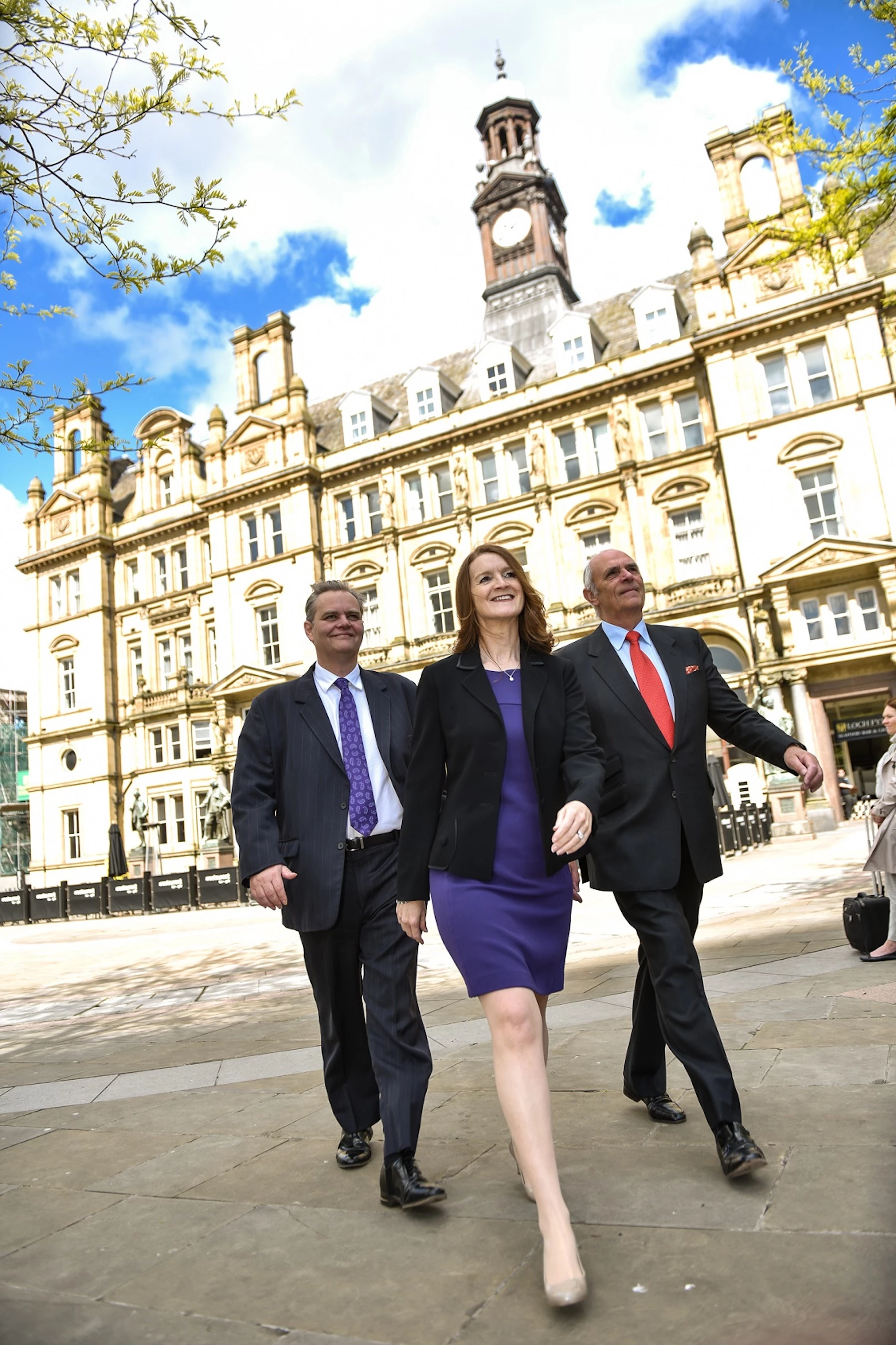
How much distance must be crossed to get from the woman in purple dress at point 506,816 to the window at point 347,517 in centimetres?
3343

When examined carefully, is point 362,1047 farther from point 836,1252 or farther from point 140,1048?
point 140,1048

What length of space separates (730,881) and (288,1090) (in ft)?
34.4

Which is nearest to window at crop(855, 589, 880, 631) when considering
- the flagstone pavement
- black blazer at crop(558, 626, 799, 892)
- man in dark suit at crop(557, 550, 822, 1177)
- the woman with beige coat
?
the woman with beige coat

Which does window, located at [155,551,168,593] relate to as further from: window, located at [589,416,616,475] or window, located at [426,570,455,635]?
window, located at [589,416,616,475]

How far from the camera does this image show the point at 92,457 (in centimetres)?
4350

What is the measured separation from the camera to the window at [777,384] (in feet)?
92.2

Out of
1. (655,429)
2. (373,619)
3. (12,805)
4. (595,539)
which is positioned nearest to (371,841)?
(595,539)

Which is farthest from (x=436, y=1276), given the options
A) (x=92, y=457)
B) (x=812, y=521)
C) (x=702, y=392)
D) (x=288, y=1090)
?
(x=92, y=457)

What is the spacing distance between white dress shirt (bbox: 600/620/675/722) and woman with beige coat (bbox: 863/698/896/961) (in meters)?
3.75

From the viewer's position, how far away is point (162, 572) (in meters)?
40.9

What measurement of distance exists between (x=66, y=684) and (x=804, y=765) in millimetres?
42926

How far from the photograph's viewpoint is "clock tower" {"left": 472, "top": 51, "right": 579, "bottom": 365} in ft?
123

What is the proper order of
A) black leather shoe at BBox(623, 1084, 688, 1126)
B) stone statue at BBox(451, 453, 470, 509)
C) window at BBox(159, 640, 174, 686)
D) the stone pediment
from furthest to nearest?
window at BBox(159, 640, 174, 686)
stone statue at BBox(451, 453, 470, 509)
the stone pediment
black leather shoe at BBox(623, 1084, 688, 1126)

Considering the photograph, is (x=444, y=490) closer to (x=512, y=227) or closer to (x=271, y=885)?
(x=512, y=227)
